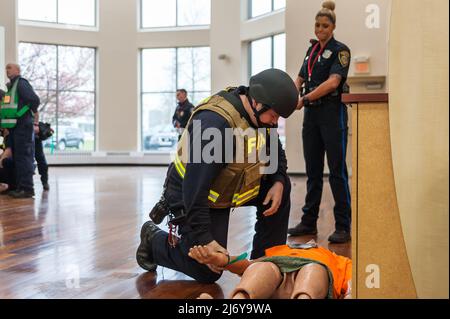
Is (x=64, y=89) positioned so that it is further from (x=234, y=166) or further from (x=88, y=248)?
(x=234, y=166)

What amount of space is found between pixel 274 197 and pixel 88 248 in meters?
1.23

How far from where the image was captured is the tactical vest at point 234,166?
6.42ft

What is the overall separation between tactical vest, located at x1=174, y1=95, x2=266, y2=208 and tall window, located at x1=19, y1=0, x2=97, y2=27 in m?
12.0

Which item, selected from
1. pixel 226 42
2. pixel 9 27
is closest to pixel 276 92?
pixel 226 42

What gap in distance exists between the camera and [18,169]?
560 cm

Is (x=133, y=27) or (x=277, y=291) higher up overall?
(x=133, y=27)

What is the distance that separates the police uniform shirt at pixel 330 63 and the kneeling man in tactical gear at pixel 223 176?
0.91m

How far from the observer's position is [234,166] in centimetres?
202

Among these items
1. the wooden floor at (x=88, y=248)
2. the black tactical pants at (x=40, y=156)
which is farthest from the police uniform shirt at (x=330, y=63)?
the black tactical pants at (x=40, y=156)

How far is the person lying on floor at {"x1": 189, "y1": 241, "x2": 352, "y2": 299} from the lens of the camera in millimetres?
1587

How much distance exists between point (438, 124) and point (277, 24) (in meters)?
10.0

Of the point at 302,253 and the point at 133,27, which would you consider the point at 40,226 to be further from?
the point at 133,27

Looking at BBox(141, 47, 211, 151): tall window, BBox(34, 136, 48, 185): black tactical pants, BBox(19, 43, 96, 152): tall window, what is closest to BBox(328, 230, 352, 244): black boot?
BBox(34, 136, 48, 185): black tactical pants
